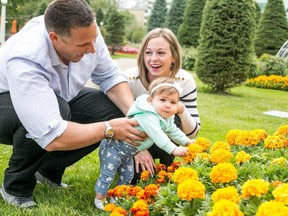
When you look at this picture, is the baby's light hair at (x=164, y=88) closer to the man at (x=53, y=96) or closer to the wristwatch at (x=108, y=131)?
the man at (x=53, y=96)

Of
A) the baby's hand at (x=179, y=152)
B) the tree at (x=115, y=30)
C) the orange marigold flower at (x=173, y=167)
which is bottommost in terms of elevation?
the tree at (x=115, y=30)

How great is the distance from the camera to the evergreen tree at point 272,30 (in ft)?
88.2

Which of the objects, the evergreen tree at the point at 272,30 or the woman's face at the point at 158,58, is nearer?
the woman's face at the point at 158,58

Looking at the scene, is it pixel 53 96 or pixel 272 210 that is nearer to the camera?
pixel 272 210

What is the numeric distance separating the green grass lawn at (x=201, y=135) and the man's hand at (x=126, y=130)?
52 centimetres

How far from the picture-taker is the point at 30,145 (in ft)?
9.15

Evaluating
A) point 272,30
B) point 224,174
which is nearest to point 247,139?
point 224,174

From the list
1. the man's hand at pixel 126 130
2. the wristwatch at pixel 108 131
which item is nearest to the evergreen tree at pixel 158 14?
the man's hand at pixel 126 130

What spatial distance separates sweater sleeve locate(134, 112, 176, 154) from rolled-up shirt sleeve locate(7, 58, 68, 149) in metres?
0.49

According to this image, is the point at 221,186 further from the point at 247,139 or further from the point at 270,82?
the point at 270,82

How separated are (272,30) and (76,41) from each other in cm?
2593

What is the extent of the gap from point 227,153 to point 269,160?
275 mm

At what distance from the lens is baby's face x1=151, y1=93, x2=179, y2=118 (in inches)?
110

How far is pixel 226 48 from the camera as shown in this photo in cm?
1139
